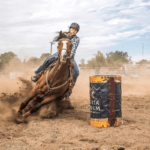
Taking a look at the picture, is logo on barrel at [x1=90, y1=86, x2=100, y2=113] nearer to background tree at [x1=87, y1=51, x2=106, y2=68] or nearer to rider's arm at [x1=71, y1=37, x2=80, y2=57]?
Answer: rider's arm at [x1=71, y1=37, x2=80, y2=57]

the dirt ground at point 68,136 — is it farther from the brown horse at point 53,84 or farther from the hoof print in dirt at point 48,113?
the brown horse at point 53,84

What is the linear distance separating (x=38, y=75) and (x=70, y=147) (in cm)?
325

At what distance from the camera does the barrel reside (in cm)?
458

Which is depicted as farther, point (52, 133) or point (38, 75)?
point (38, 75)

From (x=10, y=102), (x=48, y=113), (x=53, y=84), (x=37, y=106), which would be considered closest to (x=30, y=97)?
(x=37, y=106)

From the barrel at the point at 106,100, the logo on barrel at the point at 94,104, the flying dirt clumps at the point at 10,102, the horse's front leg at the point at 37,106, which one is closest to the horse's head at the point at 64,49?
the barrel at the point at 106,100

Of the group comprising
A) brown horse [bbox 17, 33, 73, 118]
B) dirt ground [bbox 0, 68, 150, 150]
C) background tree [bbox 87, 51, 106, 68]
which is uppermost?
background tree [bbox 87, 51, 106, 68]

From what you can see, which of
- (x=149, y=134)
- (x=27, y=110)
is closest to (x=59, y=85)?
(x=27, y=110)

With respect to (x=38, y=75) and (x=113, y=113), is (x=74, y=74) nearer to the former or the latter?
(x=38, y=75)

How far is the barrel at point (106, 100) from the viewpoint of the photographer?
458 cm

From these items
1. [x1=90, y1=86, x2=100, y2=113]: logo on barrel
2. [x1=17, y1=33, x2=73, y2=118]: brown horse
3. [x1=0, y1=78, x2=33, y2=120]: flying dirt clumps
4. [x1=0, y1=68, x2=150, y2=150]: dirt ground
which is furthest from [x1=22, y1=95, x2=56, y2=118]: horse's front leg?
[x1=90, y1=86, x2=100, y2=113]: logo on barrel

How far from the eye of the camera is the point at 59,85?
5477 millimetres

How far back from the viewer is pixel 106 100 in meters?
4.61

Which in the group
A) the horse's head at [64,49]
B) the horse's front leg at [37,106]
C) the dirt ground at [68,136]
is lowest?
the dirt ground at [68,136]
